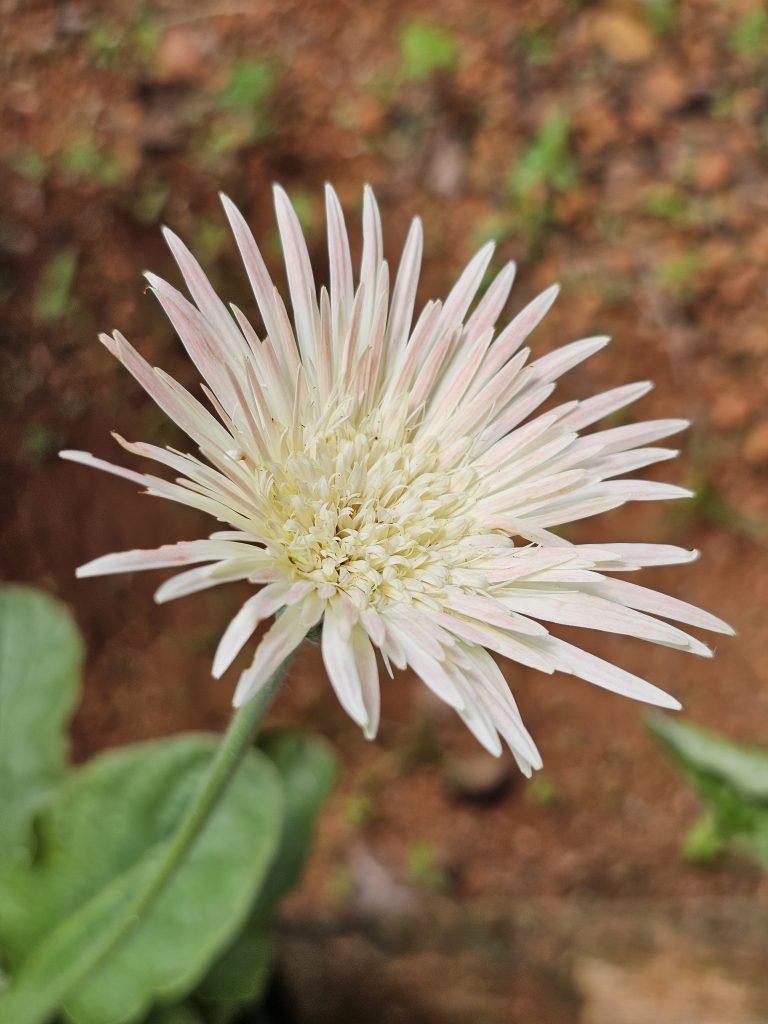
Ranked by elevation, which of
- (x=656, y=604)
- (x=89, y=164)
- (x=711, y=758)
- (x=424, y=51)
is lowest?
(x=711, y=758)

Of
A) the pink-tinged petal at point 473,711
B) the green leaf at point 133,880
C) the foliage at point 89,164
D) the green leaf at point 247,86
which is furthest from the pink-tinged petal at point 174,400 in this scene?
the green leaf at point 247,86

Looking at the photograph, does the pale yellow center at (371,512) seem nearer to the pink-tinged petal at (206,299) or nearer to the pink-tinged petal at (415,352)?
the pink-tinged petal at (415,352)

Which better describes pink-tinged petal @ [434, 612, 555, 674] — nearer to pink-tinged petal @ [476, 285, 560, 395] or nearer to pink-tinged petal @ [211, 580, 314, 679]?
pink-tinged petal @ [211, 580, 314, 679]

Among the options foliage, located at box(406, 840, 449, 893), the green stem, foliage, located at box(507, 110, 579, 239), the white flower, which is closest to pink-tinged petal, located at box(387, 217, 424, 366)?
the white flower

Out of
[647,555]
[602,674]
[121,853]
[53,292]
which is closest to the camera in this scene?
[602,674]

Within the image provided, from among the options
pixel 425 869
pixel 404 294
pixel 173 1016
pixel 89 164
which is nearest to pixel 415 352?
pixel 404 294

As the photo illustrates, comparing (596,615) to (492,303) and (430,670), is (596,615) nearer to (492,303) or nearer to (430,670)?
(430,670)
